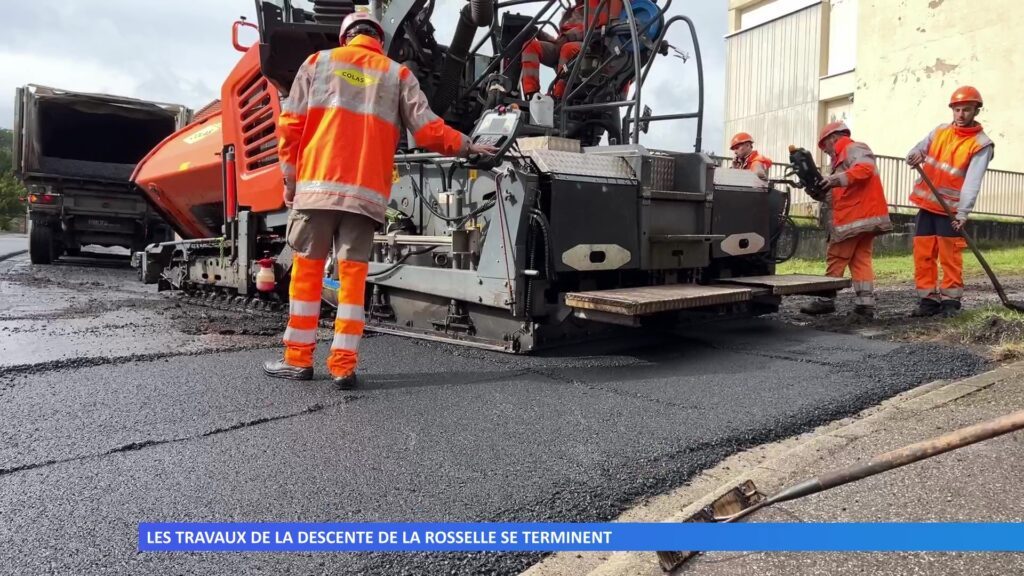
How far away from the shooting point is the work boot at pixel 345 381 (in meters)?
3.39

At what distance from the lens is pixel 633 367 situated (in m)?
3.95

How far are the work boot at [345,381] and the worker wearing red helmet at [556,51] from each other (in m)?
2.82

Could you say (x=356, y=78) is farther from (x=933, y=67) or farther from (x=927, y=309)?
(x=933, y=67)

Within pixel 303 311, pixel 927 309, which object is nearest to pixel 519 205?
pixel 303 311

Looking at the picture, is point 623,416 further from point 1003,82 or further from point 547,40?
point 1003,82

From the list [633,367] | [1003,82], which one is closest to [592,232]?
[633,367]

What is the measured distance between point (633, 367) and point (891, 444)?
1.53 m

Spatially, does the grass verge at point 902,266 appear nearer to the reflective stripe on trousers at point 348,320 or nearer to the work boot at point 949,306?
the work boot at point 949,306

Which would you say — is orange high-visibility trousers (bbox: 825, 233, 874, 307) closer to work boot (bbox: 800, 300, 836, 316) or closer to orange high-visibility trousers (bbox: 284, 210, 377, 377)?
work boot (bbox: 800, 300, 836, 316)

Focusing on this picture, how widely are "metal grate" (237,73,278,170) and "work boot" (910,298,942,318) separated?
5.01 meters

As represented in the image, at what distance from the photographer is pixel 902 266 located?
10320mm

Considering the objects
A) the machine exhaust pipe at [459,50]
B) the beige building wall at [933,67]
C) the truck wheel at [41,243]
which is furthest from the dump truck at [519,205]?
the beige building wall at [933,67]

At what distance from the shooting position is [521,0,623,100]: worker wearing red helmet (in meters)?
5.27
